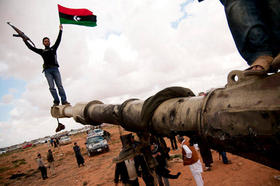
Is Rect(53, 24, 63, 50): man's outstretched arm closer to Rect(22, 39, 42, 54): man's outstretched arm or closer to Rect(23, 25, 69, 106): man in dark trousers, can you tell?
Rect(23, 25, 69, 106): man in dark trousers

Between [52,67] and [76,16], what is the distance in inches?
80.3

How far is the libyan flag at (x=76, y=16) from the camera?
543 centimetres

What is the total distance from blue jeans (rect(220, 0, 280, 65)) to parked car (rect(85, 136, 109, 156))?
19028 millimetres

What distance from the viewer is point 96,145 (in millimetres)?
18250

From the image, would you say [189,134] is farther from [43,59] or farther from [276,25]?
[43,59]

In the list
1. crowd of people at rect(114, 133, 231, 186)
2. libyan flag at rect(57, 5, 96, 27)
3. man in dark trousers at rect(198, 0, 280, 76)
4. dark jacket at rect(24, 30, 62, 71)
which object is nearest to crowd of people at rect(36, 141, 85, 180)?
dark jacket at rect(24, 30, 62, 71)

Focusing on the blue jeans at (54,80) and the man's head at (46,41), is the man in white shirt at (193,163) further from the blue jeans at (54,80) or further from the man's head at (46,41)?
the man's head at (46,41)

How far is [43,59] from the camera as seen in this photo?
5.09m

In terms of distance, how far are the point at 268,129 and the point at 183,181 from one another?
27.3 feet

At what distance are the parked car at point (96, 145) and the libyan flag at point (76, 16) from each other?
15237 mm

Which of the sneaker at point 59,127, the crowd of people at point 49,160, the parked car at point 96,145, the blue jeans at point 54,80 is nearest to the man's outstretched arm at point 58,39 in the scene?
the blue jeans at point 54,80

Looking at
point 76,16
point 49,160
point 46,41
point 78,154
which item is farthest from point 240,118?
point 49,160

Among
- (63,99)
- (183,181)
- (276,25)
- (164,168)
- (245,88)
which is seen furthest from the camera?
(183,181)

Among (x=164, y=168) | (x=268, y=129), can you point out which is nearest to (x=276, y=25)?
(x=268, y=129)
